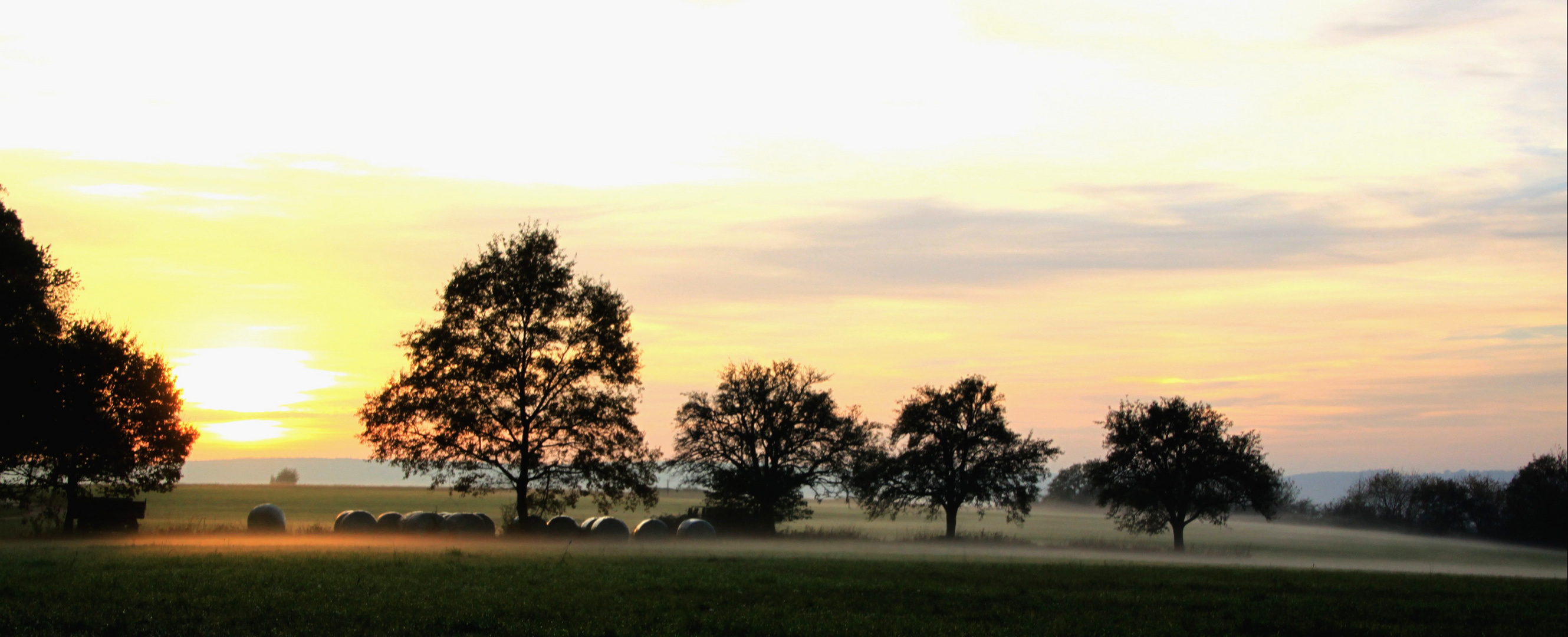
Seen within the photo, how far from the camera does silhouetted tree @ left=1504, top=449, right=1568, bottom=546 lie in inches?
4173

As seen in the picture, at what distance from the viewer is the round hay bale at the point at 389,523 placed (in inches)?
2319

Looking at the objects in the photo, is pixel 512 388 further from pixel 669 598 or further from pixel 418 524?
pixel 669 598

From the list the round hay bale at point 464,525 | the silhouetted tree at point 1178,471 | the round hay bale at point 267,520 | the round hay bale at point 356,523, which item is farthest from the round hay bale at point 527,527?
the silhouetted tree at point 1178,471

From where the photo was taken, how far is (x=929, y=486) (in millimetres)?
81250

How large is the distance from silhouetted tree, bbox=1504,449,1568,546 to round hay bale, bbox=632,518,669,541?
91.1 metres

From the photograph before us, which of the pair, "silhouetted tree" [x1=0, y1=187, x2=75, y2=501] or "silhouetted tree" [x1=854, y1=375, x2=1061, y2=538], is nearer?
"silhouetted tree" [x1=0, y1=187, x2=75, y2=501]

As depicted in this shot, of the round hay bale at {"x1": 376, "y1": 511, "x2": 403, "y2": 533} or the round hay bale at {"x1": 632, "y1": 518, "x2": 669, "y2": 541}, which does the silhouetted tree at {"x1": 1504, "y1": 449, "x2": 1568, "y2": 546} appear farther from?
the round hay bale at {"x1": 376, "y1": 511, "x2": 403, "y2": 533}

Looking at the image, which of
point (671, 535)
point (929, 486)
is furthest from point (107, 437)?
point (929, 486)

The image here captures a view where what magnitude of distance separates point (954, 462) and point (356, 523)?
139 feet

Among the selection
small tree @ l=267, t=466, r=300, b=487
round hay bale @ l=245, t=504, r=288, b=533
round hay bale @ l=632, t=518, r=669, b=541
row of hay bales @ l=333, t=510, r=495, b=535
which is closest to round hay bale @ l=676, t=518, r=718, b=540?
round hay bale @ l=632, t=518, r=669, b=541

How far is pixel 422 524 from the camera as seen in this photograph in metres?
59.2

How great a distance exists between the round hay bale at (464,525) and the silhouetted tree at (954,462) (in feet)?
99.4

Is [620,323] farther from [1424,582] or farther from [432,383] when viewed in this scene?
[1424,582]

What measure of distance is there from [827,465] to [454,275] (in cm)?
3298
